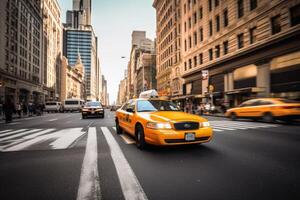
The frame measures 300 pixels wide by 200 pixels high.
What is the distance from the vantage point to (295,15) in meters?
18.6

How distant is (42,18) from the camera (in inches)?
2522

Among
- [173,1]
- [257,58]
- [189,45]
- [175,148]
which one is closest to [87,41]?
[173,1]

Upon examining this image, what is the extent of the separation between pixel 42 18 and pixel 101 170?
2920 inches

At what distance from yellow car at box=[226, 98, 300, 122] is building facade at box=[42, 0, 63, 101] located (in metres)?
65.8

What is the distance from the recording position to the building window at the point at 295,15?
60.1 feet

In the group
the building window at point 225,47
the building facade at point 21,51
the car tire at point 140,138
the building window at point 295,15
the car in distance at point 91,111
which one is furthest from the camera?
the building facade at point 21,51

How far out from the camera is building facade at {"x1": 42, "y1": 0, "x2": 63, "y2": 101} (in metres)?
67.9

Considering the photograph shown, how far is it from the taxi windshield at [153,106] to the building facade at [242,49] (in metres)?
16.4

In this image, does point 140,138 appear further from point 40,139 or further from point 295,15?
point 295,15

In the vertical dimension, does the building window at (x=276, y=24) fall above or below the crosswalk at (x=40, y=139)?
above

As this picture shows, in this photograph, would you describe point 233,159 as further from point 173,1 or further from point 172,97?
point 173,1

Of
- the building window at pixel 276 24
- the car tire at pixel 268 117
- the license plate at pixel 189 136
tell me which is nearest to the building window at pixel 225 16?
the building window at pixel 276 24

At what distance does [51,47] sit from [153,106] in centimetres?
8042

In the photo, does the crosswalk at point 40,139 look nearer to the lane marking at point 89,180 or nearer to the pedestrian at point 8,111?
the lane marking at point 89,180
